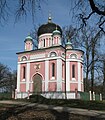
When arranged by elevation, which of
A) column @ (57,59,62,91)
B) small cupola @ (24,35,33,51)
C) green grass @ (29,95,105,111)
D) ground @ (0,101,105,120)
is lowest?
green grass @ (29,95,105,111)

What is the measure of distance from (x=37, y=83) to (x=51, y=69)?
142 inches

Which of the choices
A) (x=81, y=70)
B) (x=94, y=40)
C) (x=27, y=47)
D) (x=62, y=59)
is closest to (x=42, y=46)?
(x=27, y=47)

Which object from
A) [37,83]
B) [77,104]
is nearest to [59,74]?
[37,83]

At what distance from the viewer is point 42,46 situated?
4331 centimetres

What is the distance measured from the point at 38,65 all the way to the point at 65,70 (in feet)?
15.7

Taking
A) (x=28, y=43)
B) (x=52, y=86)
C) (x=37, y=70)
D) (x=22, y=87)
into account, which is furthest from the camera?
(x=28, y=43)

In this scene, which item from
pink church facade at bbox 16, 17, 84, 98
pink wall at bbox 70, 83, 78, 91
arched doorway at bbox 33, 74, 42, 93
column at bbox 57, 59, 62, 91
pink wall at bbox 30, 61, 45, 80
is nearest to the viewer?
column at bbox 57, 59, 62, 91

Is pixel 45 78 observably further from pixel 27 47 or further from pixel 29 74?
pixel 27 47

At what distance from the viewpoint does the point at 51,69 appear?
3819 cm

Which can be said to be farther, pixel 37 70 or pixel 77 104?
pixel 37 70

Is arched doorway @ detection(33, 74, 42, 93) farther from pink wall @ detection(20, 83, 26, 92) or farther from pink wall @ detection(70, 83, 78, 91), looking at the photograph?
pink wall @ detection(70, 83, 78, 91)

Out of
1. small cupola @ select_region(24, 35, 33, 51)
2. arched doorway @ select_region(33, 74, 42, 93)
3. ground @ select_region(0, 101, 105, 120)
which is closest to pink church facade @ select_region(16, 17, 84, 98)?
arched doorway @ select_region(33, 74, 42, 93)

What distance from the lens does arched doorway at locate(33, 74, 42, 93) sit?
1517 inches

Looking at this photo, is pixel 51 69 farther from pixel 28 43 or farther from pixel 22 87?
pixel 28 43
